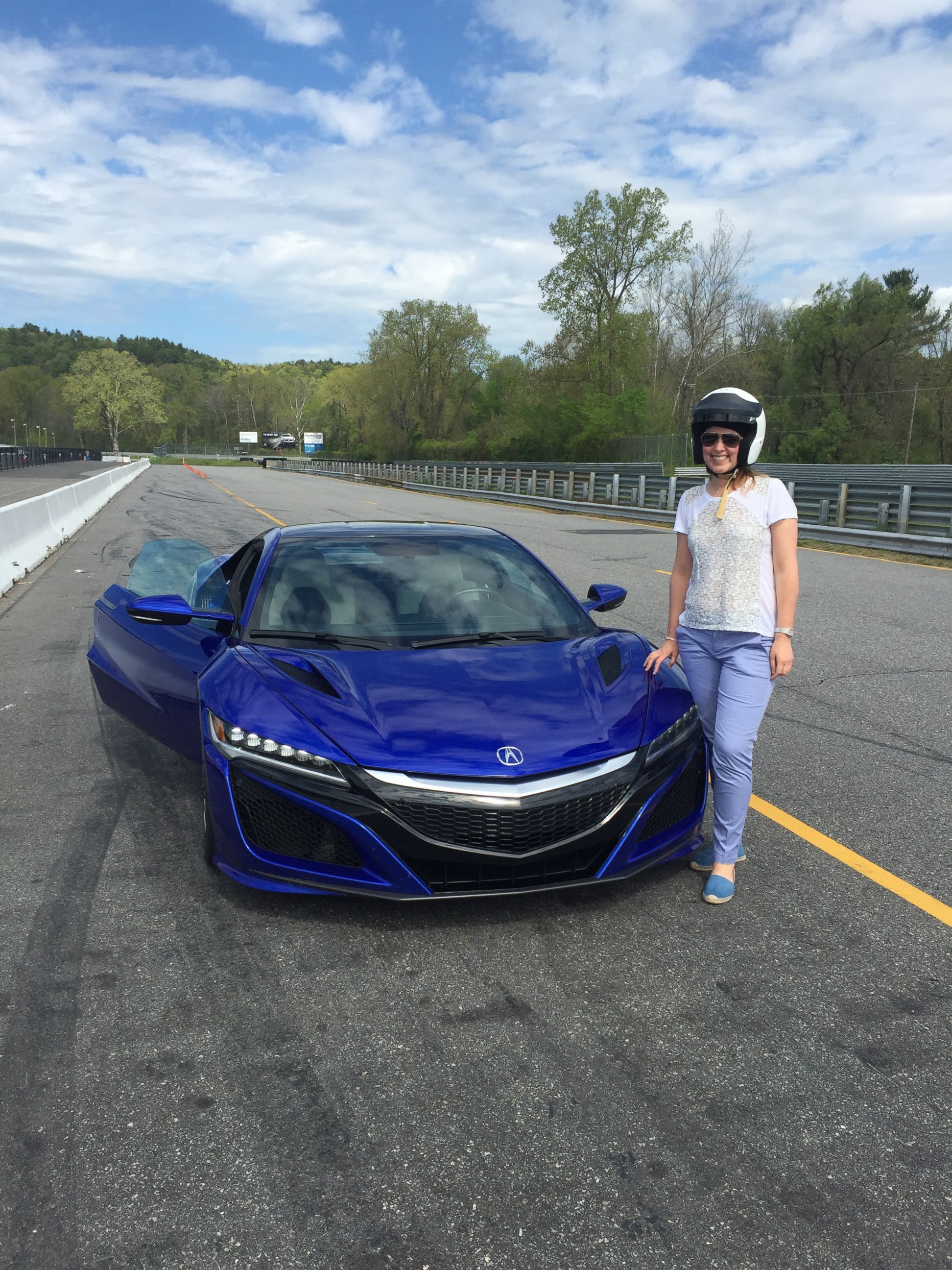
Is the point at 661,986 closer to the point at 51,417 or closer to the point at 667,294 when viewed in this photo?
the point at 667,294

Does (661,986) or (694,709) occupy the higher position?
(694,709)

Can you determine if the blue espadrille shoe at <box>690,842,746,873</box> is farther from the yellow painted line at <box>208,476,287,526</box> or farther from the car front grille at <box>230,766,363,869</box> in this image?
the yellow painted line at <box>208,476,287,526</box>

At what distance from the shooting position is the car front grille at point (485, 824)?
3.01 metres

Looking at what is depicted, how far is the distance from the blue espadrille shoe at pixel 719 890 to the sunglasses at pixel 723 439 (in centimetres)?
150

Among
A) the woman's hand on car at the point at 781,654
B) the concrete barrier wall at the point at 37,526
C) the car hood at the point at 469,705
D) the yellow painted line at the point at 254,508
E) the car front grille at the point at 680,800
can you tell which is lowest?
the yellow painted line at the point at 254,508

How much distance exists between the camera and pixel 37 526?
16.3 metres

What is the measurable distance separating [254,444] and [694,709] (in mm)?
168693

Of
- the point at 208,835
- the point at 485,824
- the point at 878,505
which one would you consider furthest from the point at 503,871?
the point at 878,505

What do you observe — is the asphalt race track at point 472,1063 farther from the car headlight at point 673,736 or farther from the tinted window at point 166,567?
the tinted window at point 166,567

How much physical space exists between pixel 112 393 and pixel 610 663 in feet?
520

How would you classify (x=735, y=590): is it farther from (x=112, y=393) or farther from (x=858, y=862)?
(x=112, y=393)

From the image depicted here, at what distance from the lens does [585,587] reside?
1212cm

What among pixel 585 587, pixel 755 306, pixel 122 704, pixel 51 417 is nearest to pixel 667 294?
pixel 755 306

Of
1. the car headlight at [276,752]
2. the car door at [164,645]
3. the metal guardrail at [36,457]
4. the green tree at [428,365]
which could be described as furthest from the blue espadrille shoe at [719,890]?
the green tree at [428,365]
